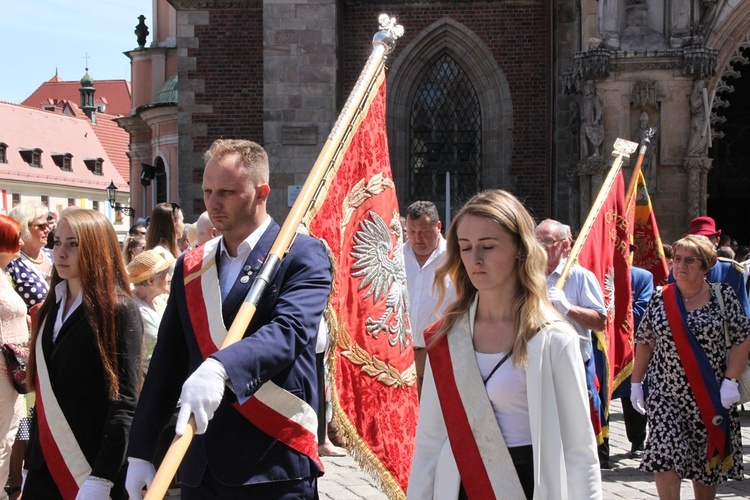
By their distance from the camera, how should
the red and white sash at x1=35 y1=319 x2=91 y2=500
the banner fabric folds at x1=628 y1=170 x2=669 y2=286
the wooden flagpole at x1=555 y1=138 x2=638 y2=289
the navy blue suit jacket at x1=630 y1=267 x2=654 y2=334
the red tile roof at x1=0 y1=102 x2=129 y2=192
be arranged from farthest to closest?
the red tile roof at x1=0 y1=102 x2=129 y2=192 < the banner fabric folds at x1=628 y1=170 x2=669 y2=286 < the navy blue suit jacket at x1=630 y1=267 x2=654 y2=334 < the wooden flagpole at x1=555 y1=138 x2=638 y2=289 < the red and white sash at x1=35 y1=319 x2=91 y2=500

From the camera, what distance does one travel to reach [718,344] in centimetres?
639

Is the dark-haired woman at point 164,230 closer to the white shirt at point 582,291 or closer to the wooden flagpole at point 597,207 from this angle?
the white shirt at point 582,291

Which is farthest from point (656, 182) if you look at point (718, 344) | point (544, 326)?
point (544, 326)

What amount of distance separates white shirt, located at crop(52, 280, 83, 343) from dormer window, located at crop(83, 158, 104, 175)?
66.5 m

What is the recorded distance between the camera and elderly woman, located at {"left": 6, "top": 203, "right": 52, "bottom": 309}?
7008 millimetres

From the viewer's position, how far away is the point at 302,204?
149 inches

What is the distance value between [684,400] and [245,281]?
145 inches

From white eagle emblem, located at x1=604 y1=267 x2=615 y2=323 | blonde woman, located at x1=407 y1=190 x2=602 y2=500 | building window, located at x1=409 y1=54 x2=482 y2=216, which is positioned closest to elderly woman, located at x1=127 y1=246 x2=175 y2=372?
blonde woman, located at x1=407 y1=190 x2=602 y2=500

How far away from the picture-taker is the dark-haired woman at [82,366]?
13.3ft

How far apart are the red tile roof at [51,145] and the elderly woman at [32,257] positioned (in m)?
55.0

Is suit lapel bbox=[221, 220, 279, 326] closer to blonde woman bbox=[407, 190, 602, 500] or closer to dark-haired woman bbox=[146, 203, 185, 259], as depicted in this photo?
blonde woman bbox=[407, 190, 602, 500]

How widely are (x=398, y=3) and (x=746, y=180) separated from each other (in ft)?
27.2

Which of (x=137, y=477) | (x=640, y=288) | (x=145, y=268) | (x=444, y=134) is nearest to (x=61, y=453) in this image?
(x=137, y=477)

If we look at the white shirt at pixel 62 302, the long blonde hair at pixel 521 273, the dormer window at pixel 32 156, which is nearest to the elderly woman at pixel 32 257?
the white shirt at pixel 62 302
